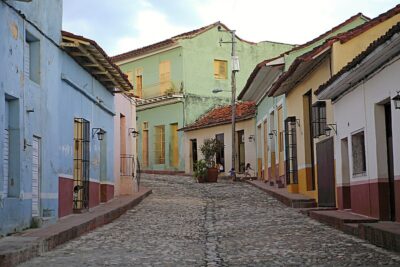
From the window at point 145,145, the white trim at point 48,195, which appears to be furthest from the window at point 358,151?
the window at point 145,145

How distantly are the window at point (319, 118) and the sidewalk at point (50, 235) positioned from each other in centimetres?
523

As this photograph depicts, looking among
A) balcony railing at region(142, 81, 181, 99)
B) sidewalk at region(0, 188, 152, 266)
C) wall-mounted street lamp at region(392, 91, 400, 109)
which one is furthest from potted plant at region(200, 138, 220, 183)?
wall-mounted street lamp at region(392, 91, 400, 109)

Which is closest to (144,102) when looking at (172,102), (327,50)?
(172,102)

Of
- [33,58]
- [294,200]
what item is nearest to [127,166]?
[294,200]

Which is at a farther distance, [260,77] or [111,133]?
[260,77]

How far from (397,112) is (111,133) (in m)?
10.5

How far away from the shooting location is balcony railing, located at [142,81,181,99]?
1357 inches

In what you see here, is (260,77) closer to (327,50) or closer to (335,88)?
(327,50)

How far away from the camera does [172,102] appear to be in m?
34.7

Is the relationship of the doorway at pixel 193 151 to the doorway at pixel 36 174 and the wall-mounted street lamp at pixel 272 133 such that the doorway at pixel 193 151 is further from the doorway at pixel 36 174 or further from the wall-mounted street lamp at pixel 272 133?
the doorway at pixel 36 174

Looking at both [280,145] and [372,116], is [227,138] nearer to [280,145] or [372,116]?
[280,145]

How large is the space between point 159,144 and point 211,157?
26.3 ft

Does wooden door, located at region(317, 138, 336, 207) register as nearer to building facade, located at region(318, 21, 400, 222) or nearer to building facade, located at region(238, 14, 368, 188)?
building facade, located at region(318, 21, 400, 222)

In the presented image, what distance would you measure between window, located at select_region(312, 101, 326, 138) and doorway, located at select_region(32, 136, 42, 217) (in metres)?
6.84
